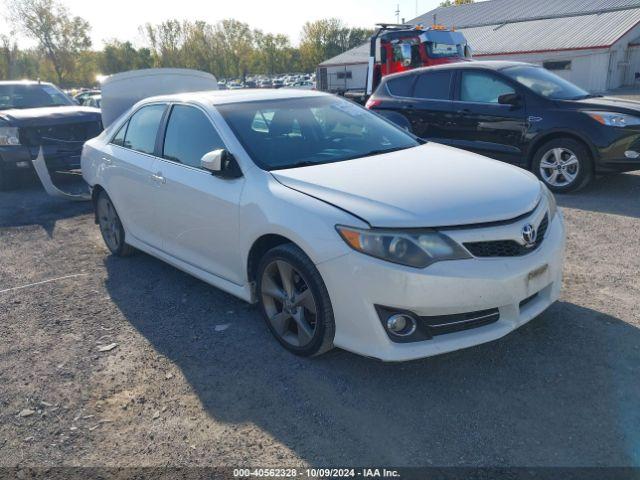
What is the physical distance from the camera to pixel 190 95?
14.8 ft

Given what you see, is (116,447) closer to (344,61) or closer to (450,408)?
(450,408)

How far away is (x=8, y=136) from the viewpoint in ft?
28.8

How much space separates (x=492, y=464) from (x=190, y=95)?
11.8ft

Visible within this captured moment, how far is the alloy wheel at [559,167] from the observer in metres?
6.88

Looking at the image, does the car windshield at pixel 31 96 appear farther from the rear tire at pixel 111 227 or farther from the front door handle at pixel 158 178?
the front door handle at pixel 158 178

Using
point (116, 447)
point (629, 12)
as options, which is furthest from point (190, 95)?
point (629, 12)

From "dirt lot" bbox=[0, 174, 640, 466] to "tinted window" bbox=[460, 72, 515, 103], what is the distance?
3.56 meters

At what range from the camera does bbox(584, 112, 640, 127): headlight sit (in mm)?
6445

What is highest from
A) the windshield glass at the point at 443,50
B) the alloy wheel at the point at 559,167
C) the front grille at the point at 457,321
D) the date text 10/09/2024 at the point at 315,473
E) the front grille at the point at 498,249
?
the windshield glass at the point at 443,50

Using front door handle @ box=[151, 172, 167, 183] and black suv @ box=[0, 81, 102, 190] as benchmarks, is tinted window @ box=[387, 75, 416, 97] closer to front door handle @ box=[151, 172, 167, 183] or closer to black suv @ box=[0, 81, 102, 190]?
black suv @ box=[0, 81, 102, 190]

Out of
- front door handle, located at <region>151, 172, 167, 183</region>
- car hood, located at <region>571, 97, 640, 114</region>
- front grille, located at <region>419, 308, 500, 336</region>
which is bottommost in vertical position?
front grille, located at <region>419, 308, 500, 336</region>

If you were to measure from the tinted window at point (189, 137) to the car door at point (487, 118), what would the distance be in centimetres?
467

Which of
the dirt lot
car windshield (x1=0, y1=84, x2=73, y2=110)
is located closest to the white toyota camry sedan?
the dirt lot

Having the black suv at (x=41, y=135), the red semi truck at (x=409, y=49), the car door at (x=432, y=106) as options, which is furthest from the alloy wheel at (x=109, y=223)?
the red semi truck at (x=409, y=49)
